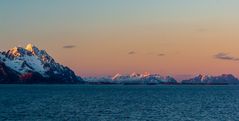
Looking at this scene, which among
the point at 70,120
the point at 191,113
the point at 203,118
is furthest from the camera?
the point at 191,113

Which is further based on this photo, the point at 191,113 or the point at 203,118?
the point at 191,113

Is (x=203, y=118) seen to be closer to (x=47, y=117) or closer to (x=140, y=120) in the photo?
(x=140, y=120)

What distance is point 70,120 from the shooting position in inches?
3349

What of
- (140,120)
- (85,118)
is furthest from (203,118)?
(85,118)

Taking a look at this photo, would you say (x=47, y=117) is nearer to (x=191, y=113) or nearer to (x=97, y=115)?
(x=97, y=115)

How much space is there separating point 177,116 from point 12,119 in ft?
86.4

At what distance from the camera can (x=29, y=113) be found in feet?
317

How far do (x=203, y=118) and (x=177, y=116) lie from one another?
14.3ft

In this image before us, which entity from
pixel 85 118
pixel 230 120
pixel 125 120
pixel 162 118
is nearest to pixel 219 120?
pixel 230 120

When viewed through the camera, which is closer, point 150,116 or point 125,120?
point 125,120

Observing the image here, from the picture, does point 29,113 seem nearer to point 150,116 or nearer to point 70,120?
point 70,120

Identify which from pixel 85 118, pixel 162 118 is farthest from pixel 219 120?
pixel 85 118

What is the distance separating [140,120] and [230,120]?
1468 cm

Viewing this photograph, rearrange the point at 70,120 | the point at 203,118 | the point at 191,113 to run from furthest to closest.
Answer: the point at 191,113 → the point at 203,118 → the point at 70,120
